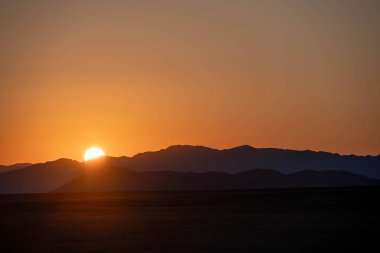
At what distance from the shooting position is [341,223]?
165 feet

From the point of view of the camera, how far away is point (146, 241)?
3859 cm

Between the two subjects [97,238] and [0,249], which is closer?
[0,249]

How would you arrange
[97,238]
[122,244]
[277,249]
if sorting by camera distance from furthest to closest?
[97,238], [122,244], [277,249]

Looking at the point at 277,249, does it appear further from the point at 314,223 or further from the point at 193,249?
the point at 314,223

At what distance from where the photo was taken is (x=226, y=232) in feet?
142

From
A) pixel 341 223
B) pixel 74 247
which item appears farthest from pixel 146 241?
pixel 341 223

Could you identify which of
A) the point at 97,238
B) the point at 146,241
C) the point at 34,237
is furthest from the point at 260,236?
the point at 34,237

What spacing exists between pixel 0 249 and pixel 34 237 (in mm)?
7586

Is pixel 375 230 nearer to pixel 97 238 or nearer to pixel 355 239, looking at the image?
pixel 355 239

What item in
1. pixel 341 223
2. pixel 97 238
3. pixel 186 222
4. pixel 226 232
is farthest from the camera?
pixel 186 222

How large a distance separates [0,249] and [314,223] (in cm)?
2434

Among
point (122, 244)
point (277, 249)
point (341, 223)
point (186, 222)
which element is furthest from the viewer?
point (186, 222)

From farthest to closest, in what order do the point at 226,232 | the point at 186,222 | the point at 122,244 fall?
the point at 186,222
the point at 226,232
the point at 122,244

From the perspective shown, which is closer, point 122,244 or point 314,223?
point 122,244
